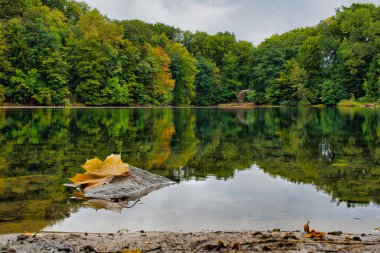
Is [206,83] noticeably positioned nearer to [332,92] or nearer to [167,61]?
[167,61]

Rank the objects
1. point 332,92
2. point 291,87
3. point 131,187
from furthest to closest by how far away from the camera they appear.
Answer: point 291,87, point 332,92, point 131,187

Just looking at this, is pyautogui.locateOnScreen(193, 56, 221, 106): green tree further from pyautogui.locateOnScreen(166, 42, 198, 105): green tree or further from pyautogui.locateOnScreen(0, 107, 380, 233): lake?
pyautogui.locateOnScreen(0, 107, 380, 233): lake

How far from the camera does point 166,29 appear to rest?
256 ft

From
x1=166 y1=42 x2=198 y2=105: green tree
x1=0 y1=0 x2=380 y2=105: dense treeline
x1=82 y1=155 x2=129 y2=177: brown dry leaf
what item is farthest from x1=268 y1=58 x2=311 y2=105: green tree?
x1=82 y1=155 x2=129 y2=177: brown dry leaf

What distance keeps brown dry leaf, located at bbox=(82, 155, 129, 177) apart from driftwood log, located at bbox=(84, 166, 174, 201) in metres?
0.21

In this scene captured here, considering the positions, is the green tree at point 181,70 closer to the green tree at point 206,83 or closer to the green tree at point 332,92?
the green tree at point 206,83

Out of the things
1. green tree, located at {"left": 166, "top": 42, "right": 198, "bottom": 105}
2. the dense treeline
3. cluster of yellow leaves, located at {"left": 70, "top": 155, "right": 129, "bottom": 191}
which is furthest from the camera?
green tree, located at {"left": 166, "top": 42, "right": 198, "bottom": 105}

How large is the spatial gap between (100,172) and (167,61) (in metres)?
56.4

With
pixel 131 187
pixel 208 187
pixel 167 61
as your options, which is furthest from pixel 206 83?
pixel 131 187

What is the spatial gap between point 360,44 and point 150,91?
1199 inches

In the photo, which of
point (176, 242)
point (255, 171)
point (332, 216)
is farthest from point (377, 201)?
point (176, 242)

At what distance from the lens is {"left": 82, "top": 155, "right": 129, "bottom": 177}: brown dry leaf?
24.0 feet

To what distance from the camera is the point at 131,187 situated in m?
7.01

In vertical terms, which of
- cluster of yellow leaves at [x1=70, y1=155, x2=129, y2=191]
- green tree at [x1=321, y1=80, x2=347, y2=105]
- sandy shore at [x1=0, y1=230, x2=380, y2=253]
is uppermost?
green tree at [x1=321, y1=80, x2=347, y2=105]
